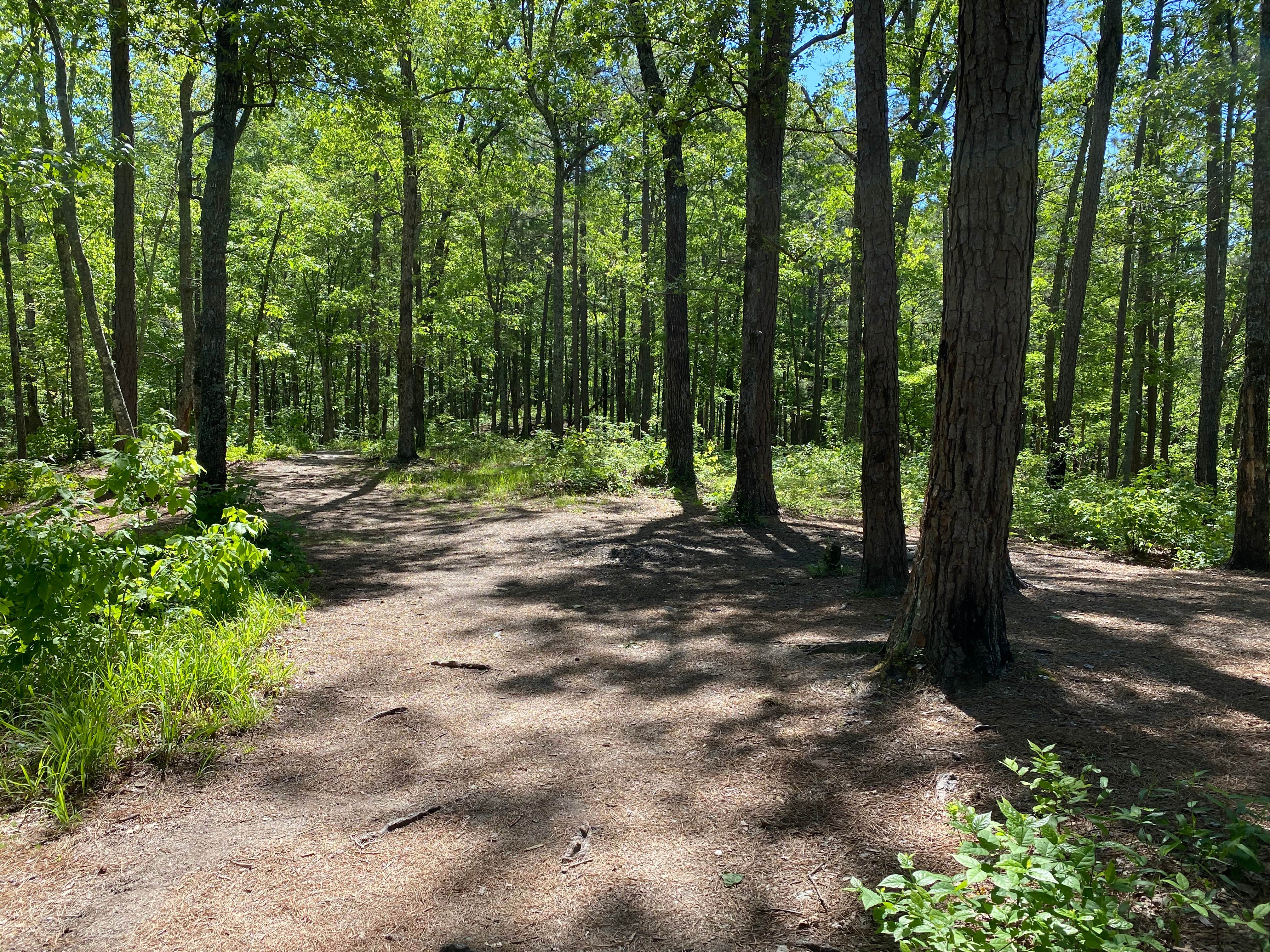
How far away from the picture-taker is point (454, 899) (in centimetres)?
240

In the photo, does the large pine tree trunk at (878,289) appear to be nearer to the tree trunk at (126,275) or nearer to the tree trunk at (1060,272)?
the tree trunk at (1060,272)

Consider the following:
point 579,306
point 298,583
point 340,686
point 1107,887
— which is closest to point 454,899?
point 1107,887

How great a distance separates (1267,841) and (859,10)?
608cm

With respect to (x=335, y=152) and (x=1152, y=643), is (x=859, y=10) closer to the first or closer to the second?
(x=1152, y=643)

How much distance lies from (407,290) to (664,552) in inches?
461

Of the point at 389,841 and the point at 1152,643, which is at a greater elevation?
the point at 1152,643

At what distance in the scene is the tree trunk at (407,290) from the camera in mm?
16609

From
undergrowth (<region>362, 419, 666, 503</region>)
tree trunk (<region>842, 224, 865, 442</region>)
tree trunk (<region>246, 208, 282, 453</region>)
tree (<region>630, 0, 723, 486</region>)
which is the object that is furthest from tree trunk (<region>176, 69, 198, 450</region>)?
tree trunk (<region>842, 224, 865, 442</region>)

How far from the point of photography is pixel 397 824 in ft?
9.53

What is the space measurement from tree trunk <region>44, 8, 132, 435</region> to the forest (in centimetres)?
12

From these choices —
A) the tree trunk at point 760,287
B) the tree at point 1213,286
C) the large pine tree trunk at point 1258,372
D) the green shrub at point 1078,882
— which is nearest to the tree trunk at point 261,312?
the tree trunk at point 760,287

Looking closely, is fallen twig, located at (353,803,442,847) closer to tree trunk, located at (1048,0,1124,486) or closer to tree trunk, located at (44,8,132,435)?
tree trunk, located at (44,8,132,435)

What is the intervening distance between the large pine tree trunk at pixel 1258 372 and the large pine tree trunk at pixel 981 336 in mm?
6517

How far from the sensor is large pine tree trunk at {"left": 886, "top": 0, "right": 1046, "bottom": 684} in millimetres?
3443
